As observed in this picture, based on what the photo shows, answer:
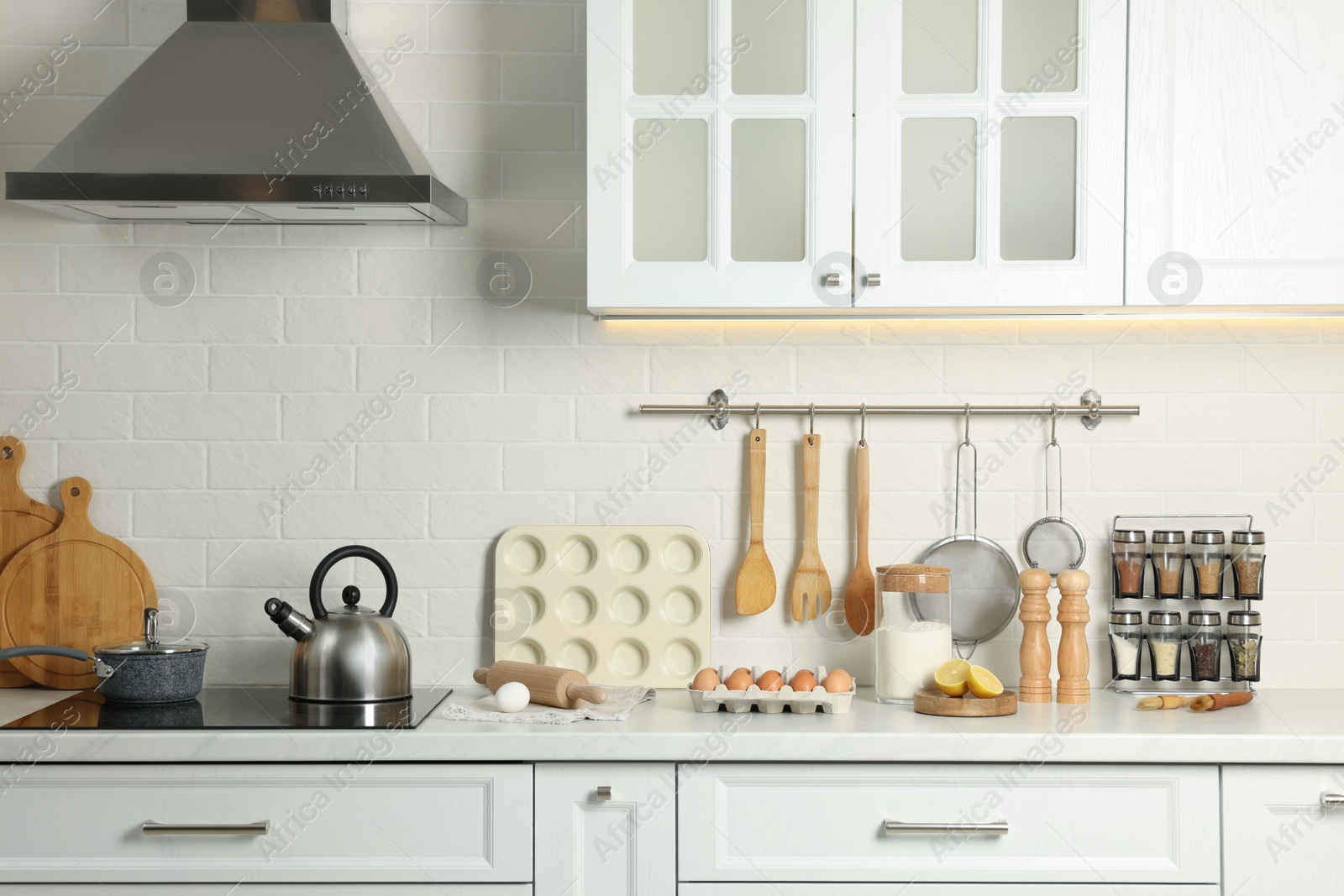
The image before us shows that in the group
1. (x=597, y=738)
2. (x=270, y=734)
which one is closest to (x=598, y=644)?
(x=597, y=738)

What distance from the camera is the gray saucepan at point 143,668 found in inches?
75.7

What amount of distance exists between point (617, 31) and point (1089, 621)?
4.69 feet

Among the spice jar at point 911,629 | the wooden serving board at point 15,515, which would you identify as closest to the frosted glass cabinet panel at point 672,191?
the spice jar at point 911,629

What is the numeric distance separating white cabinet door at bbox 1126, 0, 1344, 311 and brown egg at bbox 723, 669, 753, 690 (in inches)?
36.7

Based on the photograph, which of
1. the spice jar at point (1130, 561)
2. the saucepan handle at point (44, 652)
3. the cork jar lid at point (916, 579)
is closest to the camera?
the saucepan handle at point (44, 652)

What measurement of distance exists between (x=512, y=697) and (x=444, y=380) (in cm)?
69

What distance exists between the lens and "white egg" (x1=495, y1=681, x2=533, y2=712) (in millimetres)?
1885

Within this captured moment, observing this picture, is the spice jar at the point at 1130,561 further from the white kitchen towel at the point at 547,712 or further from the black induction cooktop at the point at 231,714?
the black induction cooktop at the point at 231,714

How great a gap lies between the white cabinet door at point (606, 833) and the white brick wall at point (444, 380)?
1.81 feet

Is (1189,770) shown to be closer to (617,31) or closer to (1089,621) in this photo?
(1089,621)

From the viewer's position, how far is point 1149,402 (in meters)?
2.23

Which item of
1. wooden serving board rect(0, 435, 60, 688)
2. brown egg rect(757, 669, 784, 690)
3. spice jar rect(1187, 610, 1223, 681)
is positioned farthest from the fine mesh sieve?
wooden serving board rect(0, 435, 60, 688)

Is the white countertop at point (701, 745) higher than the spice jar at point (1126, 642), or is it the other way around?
the spice jar at point (1126, 642)

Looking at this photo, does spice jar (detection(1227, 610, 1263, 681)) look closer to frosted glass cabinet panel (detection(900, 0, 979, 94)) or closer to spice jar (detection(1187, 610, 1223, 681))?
spice jar (detection(1187, 610, 1223, 681))
